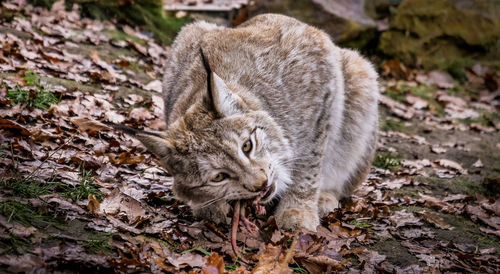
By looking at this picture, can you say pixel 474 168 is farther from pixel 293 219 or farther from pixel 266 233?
pixel 266 233

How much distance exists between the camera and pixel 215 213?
3900 mm

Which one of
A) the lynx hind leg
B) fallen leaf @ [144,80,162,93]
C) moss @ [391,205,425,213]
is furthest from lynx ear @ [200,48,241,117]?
fallen leaf @ [144,80,162,93]

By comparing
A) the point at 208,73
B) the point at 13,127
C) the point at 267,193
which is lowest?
the point at 13,127

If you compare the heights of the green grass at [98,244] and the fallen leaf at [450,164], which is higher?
the green grass at [98,244]

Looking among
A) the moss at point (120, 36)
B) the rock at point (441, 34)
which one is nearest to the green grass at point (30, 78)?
the moss at point (120, 36)

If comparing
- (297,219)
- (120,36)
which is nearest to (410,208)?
(297,219)

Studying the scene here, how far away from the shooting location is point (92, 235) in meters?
3.08

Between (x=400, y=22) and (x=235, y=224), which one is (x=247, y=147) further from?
(x=400, y=22)

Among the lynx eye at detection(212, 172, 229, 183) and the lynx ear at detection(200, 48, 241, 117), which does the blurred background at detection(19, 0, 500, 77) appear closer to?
the lynx ear at detection(200, 48, 241, 117)

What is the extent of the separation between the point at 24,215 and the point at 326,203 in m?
2.65

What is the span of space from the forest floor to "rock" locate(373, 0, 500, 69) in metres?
2.90

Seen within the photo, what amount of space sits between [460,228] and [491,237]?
0.82ft

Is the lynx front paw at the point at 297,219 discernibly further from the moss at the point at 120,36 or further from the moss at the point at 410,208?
the moss at the point at 120,36

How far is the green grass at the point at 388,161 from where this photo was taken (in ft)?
19.5
